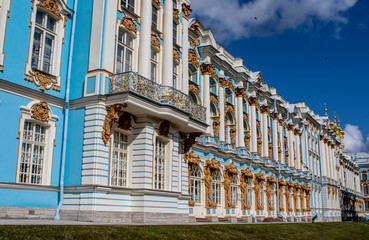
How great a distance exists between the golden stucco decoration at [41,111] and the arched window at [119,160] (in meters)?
2.78

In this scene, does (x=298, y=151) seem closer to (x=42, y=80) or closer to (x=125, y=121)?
(x=125, y=121)

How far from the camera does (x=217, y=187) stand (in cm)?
2841

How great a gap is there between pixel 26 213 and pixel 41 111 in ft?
12.5

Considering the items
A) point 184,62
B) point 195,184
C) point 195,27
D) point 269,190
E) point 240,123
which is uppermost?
point 195,27

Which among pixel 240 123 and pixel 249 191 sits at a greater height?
pixel 240 123

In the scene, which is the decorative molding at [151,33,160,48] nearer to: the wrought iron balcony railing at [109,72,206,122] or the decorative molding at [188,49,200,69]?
the wrought iron balcony railing at [109,72,206,122]

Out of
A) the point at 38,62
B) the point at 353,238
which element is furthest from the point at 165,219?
the point at 353,238

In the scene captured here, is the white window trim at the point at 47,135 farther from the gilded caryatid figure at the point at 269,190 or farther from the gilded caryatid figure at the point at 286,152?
the gilded caryatid figure at the point at 286,152

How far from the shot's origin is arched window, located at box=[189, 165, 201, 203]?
25.3 m

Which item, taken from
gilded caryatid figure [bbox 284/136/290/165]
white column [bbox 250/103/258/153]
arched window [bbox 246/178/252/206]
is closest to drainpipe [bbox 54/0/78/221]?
arched window [bbox 246/178/252/206]

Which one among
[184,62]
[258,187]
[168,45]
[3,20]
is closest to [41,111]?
[3,20]

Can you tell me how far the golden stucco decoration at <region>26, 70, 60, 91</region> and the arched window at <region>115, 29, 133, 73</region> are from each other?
2.72 metres

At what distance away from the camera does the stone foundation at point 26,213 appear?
14422 mm

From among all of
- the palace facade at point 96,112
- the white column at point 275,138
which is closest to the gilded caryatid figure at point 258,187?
the white column at point 275,138
